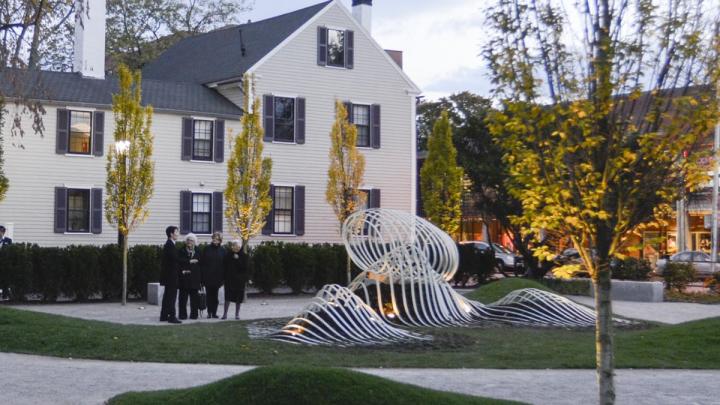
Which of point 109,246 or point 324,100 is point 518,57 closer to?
point 109,246

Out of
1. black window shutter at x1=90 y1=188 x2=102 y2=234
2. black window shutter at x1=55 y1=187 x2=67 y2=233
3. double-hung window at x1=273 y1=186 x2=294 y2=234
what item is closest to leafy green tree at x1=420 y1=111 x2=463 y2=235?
double-hung window at x1=273 y1=186 x2=294 y2=234

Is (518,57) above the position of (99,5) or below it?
below

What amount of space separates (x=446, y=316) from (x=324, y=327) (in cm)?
398

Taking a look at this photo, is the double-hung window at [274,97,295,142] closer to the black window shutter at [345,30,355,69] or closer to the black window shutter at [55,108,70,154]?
the black window shutter at [345,30,355,69]

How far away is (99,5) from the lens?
3206cm

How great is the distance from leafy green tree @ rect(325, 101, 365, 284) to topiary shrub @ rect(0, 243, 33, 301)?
10.6 metres

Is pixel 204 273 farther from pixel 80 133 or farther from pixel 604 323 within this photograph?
pixel 604 323

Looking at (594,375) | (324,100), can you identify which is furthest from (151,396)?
(324,100)

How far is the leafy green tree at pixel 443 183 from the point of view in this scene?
115 ft

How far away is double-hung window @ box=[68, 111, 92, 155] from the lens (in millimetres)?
31516

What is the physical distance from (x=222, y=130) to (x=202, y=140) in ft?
2.52

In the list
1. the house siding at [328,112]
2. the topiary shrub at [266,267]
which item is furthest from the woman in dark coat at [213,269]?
the house siding at [328,112]

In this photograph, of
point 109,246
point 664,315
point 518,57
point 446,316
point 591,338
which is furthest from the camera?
point 109,246

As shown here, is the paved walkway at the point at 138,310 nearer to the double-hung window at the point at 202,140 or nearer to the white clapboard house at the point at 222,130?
the white clapboard house at the point at 222,130
